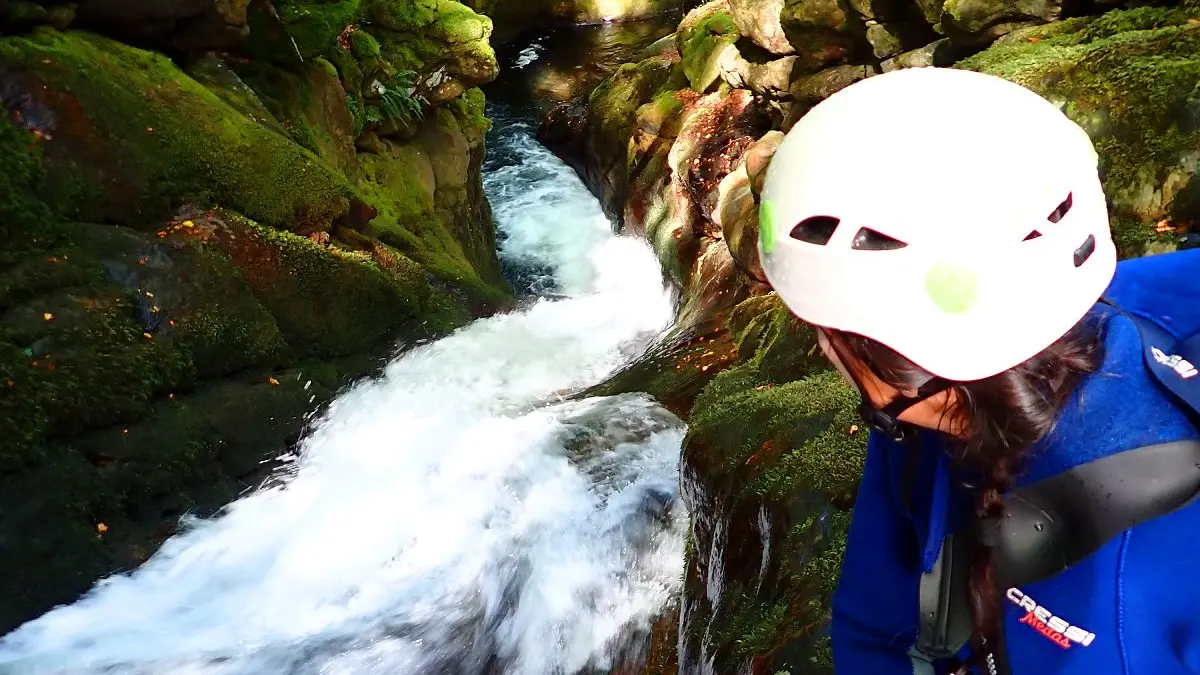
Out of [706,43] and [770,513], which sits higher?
[770,513]

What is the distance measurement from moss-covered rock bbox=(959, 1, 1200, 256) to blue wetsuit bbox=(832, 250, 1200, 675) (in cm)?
247

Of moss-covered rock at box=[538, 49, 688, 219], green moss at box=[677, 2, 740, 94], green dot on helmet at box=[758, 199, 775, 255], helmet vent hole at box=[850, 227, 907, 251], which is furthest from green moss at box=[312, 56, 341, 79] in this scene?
helmet vent hole at box=[850, 227, 907, 251]

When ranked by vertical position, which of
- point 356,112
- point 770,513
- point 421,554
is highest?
point 356,112

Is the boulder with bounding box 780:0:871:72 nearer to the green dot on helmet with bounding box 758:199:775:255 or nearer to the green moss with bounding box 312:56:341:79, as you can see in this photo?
the green moss with bounding box 312:56:341:79

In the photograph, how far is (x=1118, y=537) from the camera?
3.58 ft

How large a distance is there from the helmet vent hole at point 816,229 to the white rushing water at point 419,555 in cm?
373

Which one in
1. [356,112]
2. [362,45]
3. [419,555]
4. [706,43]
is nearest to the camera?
[419,555]

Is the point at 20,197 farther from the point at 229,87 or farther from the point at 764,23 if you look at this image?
the point at 764,23

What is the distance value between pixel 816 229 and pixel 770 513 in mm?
2143

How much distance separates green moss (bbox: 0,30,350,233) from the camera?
542cm

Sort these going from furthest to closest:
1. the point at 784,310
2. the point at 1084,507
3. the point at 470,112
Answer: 1. the point at 470,112
2. the point at 784,310
3. the point at 1084,507

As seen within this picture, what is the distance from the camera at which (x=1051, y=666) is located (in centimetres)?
113

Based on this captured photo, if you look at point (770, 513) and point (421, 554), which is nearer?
point (770, 513)

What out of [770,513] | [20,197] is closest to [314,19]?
[20,197]
